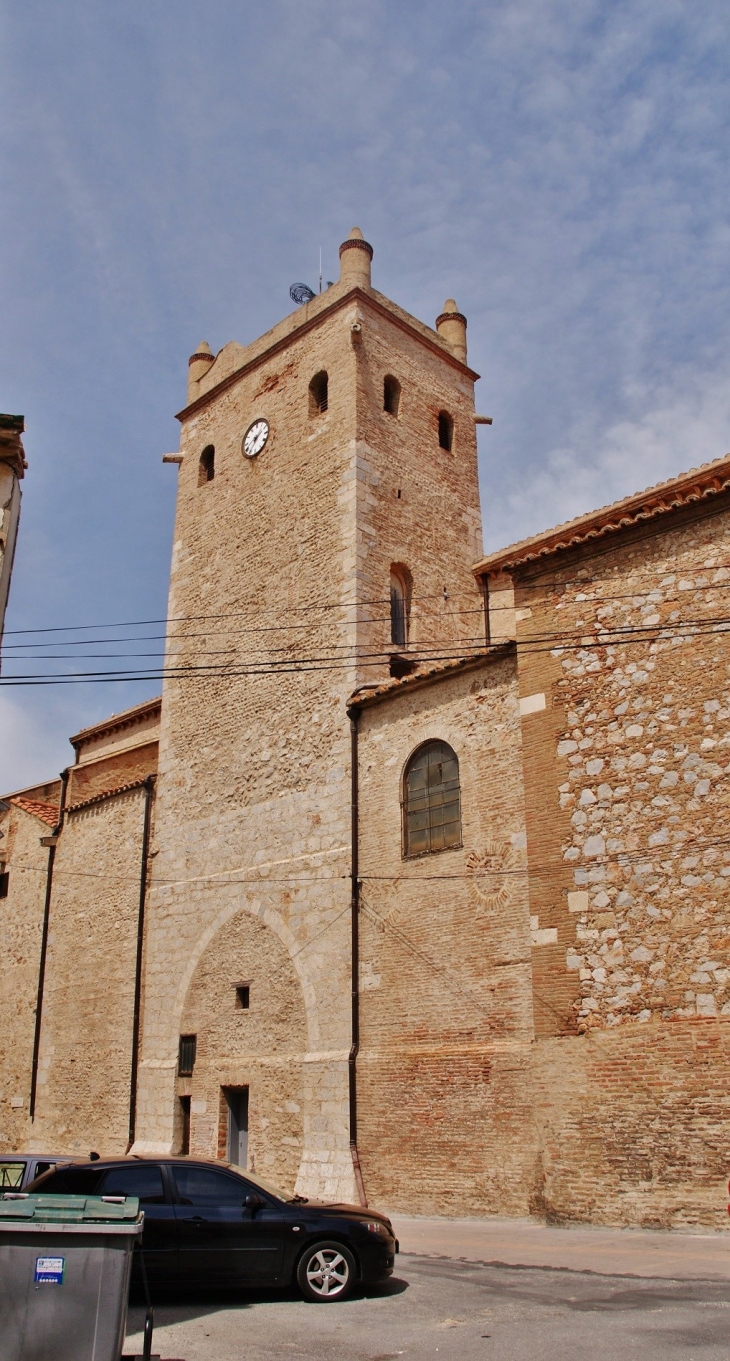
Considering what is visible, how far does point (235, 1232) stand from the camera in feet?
26.3

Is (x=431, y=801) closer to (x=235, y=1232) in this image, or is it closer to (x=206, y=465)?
(x=235, y=1232)

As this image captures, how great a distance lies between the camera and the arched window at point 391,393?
→ 2066cm

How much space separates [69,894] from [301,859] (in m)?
8.26

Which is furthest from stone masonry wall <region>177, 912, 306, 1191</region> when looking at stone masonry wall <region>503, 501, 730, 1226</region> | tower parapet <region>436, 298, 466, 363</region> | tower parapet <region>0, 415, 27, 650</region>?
Result: tower parapet <region>436, 298, 466, 363</region>

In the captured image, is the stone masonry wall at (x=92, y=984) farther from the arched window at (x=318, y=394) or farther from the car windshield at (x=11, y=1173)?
the car windshield at (x=11, y=1173)

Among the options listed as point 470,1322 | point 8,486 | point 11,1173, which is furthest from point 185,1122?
point 8,486

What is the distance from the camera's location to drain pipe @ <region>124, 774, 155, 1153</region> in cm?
1883

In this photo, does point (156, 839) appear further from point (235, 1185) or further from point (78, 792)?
point (235, 1185)

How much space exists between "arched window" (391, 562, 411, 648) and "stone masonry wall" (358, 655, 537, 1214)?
322 centimetres

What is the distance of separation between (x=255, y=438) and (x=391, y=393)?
114 inches

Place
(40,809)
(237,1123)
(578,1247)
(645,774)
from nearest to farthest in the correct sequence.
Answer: (578,1247)
(645,774)
(237,1123)
(40,809)

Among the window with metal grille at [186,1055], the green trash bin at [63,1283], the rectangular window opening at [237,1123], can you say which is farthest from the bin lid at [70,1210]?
the window with metal grille at [186,1055]

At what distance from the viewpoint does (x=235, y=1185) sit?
8336 mm

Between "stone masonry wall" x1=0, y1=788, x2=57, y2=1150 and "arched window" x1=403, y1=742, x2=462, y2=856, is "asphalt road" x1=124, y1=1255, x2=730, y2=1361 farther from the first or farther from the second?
"stone masonry wall" x1=0, y1=788, x2=57, y2=1150
